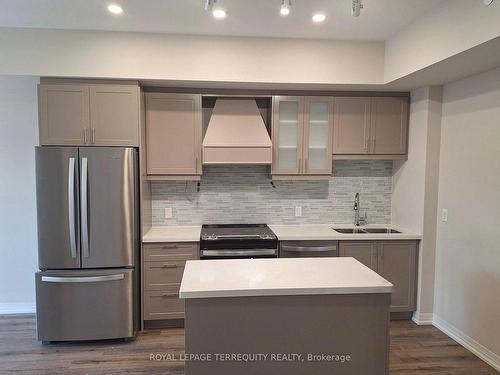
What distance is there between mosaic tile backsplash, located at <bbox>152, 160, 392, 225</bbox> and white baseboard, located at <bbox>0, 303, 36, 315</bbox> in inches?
63.6

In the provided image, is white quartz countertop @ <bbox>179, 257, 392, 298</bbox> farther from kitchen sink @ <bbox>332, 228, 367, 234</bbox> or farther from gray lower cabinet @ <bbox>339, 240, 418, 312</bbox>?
kitchen sink @ <bbox>332, 228, 367, 234</bbox>

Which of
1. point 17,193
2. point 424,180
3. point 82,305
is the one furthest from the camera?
point 17,193

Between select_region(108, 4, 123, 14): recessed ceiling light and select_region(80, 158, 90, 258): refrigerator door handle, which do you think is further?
select_region(80, 158, 90, 258): refrigerator door handle

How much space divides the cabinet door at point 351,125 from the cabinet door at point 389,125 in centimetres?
8

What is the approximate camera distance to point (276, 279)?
6.39 feet

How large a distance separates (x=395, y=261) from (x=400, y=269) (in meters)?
0.10

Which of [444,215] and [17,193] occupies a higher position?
[17,193]

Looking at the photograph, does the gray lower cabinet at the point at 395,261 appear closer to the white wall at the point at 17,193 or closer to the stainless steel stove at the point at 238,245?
the stainless steel stove at the point at 238,245

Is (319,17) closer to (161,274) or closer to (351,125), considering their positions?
(351,125)

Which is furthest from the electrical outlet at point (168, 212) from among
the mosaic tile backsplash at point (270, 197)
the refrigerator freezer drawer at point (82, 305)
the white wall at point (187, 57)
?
the white wall at point (187, 57)

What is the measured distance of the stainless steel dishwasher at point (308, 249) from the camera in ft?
10.8

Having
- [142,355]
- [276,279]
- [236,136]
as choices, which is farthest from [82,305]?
[236,136]

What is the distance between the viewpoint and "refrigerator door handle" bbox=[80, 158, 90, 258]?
2855 millimetres

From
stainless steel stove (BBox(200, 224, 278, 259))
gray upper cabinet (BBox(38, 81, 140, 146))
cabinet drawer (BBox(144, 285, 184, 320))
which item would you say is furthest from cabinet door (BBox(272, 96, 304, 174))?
cabinet drawer (BBox(144, 285, 184, 320))
